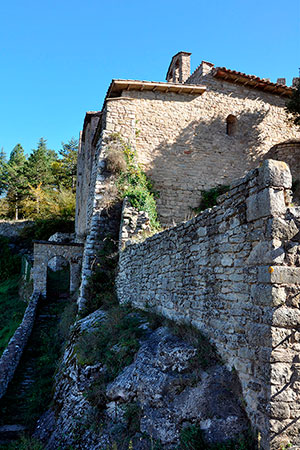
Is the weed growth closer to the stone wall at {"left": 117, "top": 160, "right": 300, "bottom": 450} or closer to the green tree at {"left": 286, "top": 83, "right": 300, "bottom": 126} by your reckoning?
the stone wall at {"left": 117, "top": 160, "right": 300, "bottom": 450}

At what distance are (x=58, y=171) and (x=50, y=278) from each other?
23.5 m

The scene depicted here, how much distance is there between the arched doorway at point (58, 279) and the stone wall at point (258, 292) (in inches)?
514

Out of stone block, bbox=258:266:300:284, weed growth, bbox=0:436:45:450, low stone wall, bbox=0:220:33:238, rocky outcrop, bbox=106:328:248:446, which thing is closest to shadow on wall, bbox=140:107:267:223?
rocky outcrop, bbox=106:328:248:446

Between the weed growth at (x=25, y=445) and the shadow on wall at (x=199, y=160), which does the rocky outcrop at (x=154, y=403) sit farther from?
the shadow on wall at (x=199, y=160)

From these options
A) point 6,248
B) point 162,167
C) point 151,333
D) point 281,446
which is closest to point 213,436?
point 281,446

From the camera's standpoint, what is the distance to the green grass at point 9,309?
14.4 m

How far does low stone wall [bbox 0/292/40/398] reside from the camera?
33.9 ft

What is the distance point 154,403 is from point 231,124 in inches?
515

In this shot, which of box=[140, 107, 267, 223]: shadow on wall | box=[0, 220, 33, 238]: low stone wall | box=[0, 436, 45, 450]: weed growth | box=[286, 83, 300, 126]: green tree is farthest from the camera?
box=[0, 220, 33, 238]: low stone wall

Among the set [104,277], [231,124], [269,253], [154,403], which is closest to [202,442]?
[154,403]

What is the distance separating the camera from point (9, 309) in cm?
1767

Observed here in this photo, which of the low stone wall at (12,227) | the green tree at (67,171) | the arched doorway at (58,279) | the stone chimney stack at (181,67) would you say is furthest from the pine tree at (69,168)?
the stone chimney stack at (181,67)

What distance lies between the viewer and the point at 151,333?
6.89m

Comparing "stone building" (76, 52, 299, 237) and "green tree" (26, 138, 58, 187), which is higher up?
"green tree" (26, 138, 58, 187)
